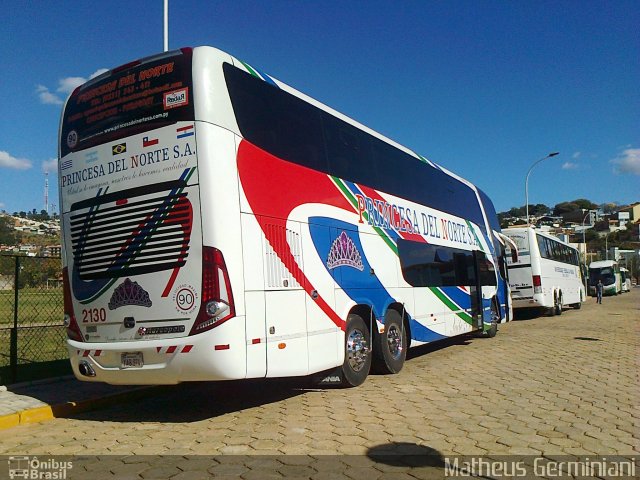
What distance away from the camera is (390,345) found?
9.55 m

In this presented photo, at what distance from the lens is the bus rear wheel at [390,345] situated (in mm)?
9148

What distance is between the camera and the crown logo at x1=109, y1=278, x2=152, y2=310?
6367mm

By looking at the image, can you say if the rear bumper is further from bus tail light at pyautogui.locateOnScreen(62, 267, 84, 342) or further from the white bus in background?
the white bus in background

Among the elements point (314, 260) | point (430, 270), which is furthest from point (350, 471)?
point (430, 270)

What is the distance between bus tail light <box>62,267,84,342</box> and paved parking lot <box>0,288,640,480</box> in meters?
1.07

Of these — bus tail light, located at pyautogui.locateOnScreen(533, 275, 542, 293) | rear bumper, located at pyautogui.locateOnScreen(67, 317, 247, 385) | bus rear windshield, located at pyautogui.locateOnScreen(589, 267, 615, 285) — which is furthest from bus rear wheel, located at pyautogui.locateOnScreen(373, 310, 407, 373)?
bus rear windshield, located at pyautogui.locateOnScreen(589, 267, 615, 285)

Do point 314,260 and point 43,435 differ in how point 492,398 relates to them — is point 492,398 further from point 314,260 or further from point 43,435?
point 43,435

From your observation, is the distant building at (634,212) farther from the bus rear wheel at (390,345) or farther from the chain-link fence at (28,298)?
the chain-link fence at (28,298)

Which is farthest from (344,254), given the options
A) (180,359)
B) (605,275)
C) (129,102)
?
(605,275)

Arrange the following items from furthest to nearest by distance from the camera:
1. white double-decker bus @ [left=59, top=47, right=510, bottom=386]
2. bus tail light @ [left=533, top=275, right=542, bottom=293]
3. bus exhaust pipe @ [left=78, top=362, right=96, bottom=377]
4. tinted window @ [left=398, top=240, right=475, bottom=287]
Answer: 1. bus tail light @ [left=533, top=275, right=542, bottom=293]
2. tinted window @ [left=398, top=240, right=475, bottom=287]
3. bus exhaust pipe @ [left=78, top=362, right=96, bottom=377]
4. white double-decker bus @ [left=59, top=47, right=510, bottom=386]

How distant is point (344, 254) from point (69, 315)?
12.8 ft

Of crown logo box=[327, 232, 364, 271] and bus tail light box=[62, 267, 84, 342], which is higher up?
crown logo box=[327, 232, 364, 271]

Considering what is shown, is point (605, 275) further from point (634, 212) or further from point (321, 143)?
point (634, 212)

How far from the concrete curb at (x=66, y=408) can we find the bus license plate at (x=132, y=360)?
1451 mm
